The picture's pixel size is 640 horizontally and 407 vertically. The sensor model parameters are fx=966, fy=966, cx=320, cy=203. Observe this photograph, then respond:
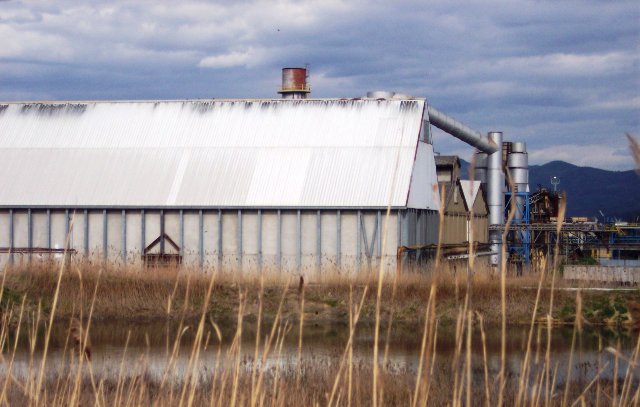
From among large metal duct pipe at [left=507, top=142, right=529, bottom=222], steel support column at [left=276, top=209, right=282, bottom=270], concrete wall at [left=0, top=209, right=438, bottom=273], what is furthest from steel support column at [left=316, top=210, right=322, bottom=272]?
large metal duct pipe at [left=507, top=142, right=529, bottom=222]

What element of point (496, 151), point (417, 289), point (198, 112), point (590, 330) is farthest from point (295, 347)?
point (496, 151)

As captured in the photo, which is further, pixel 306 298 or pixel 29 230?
pixel 29 230

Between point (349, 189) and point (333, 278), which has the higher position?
point (349, 189)

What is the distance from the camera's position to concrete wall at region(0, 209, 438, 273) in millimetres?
31500

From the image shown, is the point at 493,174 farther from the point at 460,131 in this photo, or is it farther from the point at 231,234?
the point at 231,234

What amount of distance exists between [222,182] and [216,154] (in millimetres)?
1547

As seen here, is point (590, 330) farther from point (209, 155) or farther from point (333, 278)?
point (209, 155)

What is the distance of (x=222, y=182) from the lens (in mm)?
32938

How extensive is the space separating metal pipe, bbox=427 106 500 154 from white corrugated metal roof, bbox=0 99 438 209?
13.6ft

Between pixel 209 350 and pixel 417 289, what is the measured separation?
7.87 m

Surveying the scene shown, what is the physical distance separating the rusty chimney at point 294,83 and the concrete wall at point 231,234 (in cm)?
1538

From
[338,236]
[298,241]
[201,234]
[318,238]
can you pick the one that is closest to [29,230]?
[201,234]

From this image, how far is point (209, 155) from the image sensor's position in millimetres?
34094

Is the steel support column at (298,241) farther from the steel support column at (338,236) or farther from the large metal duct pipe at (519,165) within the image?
the large metal duct pipe at (519,165)
